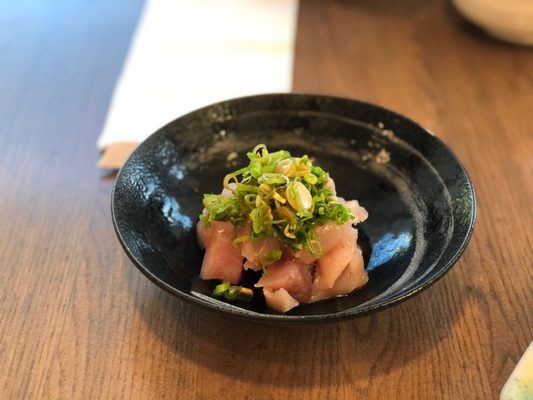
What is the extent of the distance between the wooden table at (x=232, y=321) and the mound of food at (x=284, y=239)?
9 cm

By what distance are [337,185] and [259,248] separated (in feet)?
1.24

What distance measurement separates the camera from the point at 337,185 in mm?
1379

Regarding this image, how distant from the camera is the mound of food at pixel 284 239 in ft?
3.45

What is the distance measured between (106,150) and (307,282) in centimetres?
79

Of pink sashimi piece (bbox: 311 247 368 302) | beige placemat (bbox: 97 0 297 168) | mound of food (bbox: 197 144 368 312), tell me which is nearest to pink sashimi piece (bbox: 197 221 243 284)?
mound of food (bbox: 197 144 368 312)

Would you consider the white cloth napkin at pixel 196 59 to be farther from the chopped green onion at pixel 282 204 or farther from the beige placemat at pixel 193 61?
the chopped green onion at pixel 282 204

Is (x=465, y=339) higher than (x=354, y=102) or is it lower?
lower

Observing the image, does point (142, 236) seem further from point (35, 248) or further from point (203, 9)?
point (203, 9)

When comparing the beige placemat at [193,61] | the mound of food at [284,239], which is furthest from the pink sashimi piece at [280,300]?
the beige placemat at [193,61]

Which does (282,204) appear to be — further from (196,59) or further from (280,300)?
(196,59)

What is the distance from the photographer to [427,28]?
2.18 meters

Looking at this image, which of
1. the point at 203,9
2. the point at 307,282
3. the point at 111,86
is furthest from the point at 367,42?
the point at 307,282

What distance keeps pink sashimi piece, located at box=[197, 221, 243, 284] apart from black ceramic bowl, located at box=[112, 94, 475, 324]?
3 centimetres

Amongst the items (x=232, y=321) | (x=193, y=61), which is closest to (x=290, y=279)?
(x=232, y=321)
